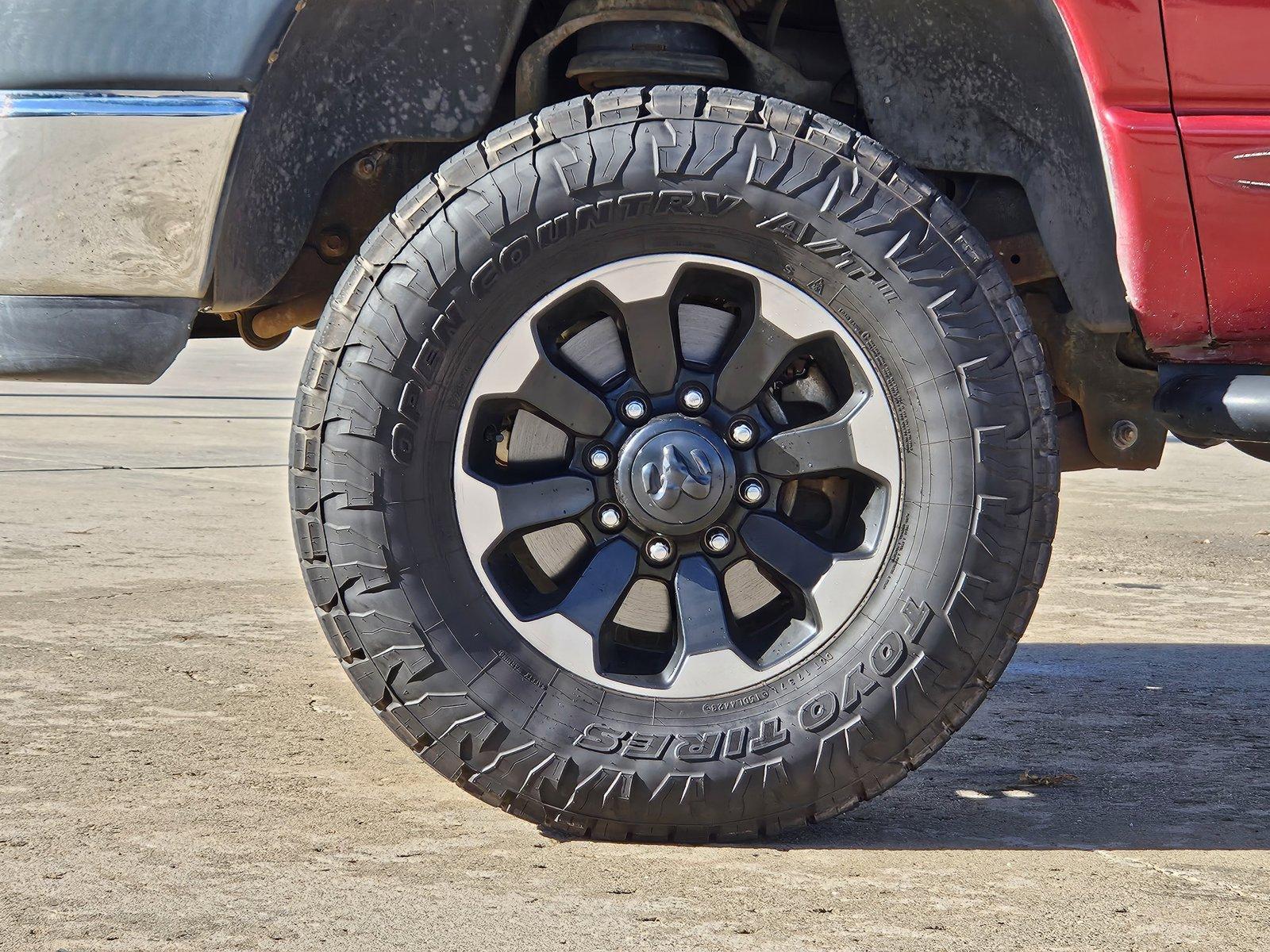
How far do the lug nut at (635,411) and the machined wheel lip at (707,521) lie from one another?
1 cm

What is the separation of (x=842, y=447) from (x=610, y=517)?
0.41 meters

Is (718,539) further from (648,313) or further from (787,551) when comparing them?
(648,313)

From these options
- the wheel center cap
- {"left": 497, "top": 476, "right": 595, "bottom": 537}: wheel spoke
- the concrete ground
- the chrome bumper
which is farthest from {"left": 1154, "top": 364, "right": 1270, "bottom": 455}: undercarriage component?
the chrome bumper

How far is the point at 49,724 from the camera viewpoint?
9.37 ft

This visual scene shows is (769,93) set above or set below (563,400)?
above

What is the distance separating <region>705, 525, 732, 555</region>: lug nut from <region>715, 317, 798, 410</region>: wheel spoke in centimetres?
22

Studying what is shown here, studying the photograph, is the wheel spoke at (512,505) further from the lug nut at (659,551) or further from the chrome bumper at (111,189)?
the chrome bumper at (111,189)

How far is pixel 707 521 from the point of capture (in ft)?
7.48

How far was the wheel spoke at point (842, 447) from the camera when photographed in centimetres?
229

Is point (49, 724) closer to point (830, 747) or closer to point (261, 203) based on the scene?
point (261, 203)

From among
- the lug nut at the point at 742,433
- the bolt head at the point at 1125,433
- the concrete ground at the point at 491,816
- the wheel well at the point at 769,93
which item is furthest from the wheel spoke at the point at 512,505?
the bolt head at the point at 1125,433

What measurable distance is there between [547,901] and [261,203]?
132 centimetres

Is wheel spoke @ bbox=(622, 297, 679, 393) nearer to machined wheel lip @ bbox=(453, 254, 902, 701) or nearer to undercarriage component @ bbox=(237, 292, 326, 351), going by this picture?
machined wheel lip @ bbox=(453, 254, 902, 701)

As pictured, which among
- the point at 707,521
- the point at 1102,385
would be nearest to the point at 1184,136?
the point at 1102,385
